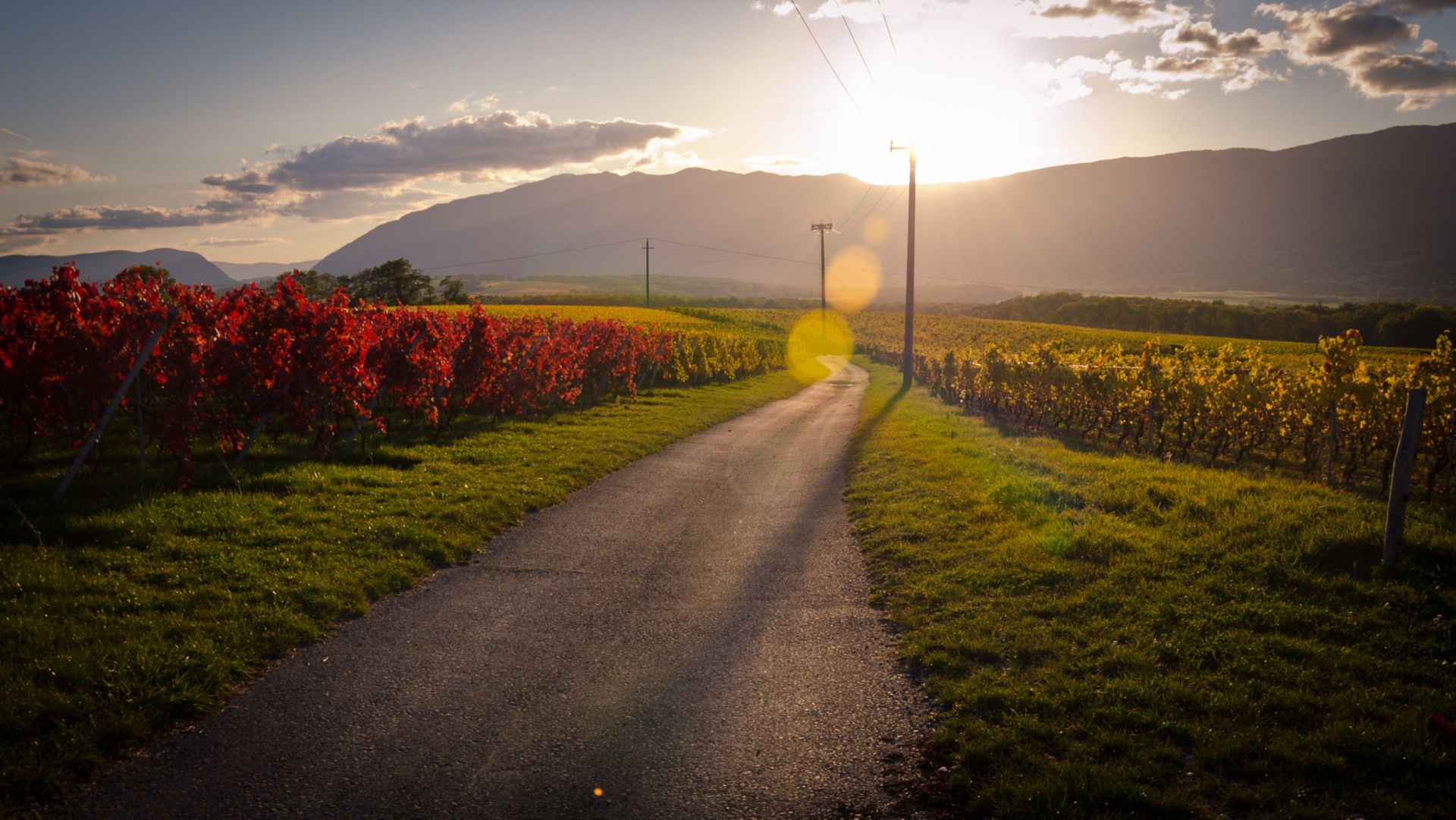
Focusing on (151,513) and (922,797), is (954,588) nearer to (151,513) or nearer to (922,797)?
(922,797)

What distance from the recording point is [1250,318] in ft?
278

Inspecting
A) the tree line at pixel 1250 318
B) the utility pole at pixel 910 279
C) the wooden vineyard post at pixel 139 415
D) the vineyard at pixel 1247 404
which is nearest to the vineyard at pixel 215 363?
the wooden vineyard post at pixel 139 415

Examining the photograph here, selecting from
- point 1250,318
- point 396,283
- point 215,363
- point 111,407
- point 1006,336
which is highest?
point 396,283

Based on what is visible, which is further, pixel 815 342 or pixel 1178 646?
Answer: pixel 815 342

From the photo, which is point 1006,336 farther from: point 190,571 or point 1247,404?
point 190,571

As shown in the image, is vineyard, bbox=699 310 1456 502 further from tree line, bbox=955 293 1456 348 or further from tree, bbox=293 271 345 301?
tree line, bbox=955 293 1456 348

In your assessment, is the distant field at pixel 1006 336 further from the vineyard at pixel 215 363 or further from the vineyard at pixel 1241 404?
the vineyard at pixel 215 363

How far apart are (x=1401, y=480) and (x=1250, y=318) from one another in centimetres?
9598

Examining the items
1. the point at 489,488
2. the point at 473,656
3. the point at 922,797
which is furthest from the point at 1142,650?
the point at 489,488

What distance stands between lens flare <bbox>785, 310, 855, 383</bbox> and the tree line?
34325 millimetres

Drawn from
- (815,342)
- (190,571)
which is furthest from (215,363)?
(815,342)

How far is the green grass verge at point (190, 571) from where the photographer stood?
4.73 meters

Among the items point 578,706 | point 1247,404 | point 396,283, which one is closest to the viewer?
point 578,706

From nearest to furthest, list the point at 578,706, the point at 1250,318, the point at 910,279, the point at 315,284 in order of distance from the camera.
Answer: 1. the point at 578,706
2. the point at 910,279
3. the point at 315,284
4. the point at 1250,318
